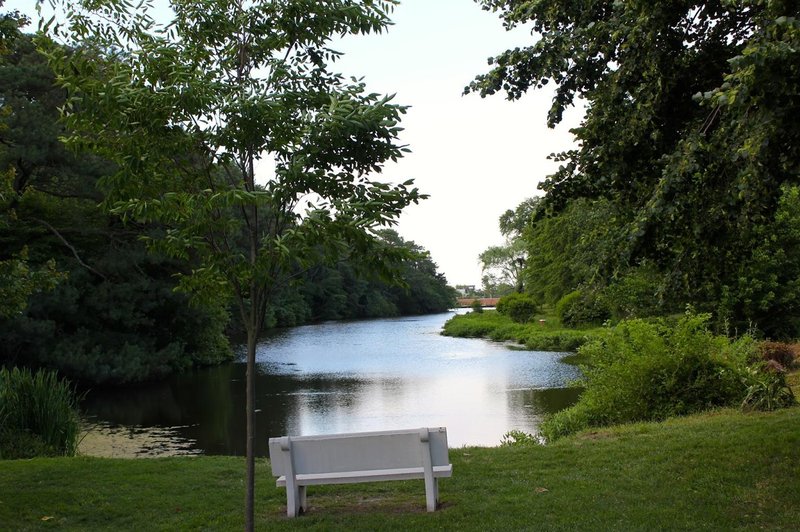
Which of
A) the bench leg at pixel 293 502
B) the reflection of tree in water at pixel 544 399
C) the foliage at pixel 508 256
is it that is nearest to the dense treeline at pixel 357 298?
the foliage at pixel 508 256

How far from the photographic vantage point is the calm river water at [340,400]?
46.8ft

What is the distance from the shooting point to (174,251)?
4855 mm

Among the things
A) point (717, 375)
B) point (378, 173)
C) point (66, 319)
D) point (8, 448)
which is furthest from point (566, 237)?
point (378, 173)

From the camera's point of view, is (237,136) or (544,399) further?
(544,399)

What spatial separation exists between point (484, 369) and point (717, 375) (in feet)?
47.4

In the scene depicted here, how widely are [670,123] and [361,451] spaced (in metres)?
3.88

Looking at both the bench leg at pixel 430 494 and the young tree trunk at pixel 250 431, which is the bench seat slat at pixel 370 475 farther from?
the young tree trunk at pixel 250 431

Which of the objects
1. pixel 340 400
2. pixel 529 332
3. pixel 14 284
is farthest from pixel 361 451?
pixel 529 332

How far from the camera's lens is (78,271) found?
2369cm

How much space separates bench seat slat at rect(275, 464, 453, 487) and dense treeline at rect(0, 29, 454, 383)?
12.3 m

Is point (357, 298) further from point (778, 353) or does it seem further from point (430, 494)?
point (430, 494)

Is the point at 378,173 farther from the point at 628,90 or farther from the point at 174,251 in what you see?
the point at 628,90

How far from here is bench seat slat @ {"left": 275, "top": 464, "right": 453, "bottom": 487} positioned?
5594 mm

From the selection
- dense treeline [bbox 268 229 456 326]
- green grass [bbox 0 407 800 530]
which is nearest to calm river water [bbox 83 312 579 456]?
green grass [bbox 0 407 800 530]
